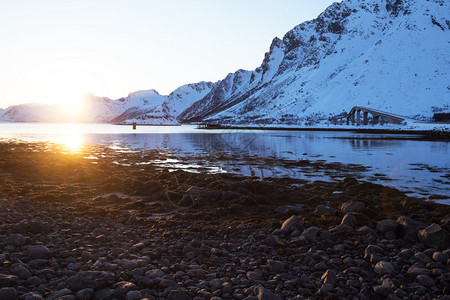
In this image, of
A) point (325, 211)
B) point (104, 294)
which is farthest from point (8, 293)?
point (325, 211)

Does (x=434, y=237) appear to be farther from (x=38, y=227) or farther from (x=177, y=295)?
(x=38, y=227)

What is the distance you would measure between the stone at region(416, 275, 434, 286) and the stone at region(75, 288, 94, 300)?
625cm

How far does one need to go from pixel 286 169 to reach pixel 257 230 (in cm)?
1535

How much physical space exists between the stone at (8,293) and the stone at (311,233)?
6.64 m

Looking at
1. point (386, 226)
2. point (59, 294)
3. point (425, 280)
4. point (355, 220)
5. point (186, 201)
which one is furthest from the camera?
point (186, 201)

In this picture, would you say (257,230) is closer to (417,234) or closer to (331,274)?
(331,274)

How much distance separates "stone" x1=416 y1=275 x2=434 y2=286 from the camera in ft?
21.7

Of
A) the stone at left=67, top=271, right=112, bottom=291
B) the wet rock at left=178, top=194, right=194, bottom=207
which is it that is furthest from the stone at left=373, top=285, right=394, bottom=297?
the wet rock at left=178, top=194, right=194, bottom=207

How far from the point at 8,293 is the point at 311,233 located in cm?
698

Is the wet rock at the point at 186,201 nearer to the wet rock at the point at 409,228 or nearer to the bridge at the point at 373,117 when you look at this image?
the wet rock at the point at 409,228

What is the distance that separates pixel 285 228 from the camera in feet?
32.6

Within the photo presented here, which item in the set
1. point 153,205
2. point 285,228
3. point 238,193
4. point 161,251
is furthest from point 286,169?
point 161,251

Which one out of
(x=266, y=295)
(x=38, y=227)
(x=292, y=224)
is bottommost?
(x=266, y=295)

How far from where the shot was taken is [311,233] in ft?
30.5
